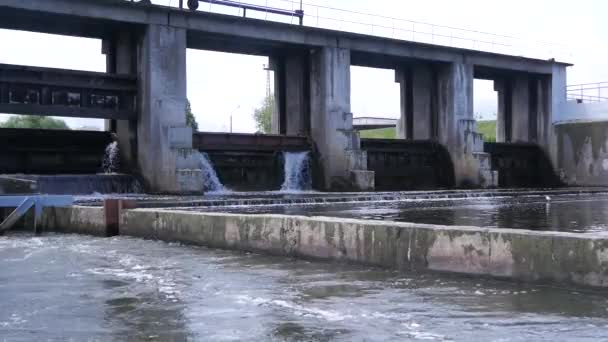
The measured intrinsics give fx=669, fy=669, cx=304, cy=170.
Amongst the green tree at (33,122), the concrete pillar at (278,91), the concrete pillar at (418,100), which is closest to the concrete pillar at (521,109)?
the concrete pillar at (418,100)

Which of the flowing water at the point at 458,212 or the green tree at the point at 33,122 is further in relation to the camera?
the green tree at the point at 33,122

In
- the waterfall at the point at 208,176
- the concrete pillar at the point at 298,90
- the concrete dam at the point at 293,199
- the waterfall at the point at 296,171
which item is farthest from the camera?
the concrete pillar at the point at 298,90

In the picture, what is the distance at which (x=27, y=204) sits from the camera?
1445 centimetres

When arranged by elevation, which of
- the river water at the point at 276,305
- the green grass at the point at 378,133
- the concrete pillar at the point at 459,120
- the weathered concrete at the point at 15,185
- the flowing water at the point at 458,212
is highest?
the green grass at the point at 378,133

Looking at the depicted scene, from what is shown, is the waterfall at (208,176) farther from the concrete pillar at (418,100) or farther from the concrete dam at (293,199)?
the concrete pillar at (418,100)

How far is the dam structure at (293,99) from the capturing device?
2428 cm

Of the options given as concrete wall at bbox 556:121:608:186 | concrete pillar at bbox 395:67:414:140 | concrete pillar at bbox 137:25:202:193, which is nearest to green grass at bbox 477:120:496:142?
concrete wall at bbox 556:121:608:186

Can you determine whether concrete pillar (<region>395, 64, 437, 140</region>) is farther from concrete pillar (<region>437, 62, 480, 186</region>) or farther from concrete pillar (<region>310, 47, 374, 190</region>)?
concrete pillar (<region>310, 47, 374, 190</region>)

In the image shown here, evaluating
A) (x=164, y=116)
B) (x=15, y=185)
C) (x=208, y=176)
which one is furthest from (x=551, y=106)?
(x=15, y=185)

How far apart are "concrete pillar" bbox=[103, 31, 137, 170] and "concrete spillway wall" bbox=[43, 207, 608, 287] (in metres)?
15.3

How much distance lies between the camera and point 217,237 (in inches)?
402

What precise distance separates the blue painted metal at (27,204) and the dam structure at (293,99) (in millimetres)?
9115

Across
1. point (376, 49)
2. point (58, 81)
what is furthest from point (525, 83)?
point (58, 81)

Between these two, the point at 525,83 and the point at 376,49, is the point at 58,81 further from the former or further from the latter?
the point at 525,83
